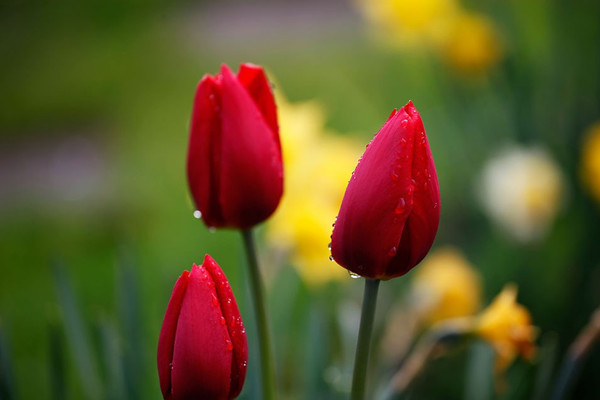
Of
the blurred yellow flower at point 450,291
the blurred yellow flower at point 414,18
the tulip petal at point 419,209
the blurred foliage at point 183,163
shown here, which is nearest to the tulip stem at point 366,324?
the tulip petal at point 419,209

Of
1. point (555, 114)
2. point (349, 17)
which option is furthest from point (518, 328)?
point (349, 17)

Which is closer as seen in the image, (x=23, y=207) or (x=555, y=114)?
(x=555, y=114)

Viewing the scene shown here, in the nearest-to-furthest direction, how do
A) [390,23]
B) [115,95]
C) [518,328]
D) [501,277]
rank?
[518,328] < [501,277] < [390,23] < [115,95]

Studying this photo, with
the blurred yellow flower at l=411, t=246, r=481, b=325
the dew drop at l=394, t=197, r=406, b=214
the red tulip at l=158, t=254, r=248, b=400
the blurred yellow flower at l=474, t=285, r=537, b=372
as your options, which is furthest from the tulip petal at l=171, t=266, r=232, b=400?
the blurred yellow flower at l=411, t=246, r=481, b=325

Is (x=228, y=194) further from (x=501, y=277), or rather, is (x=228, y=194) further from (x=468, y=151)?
(x=468, y=151)

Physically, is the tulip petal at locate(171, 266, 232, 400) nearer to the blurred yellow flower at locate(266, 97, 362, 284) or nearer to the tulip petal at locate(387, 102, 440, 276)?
the tulip petal at locate(387, 102, 440, 276)

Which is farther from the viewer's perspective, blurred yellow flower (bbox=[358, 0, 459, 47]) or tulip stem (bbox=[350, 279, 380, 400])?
blurred yellow flower (bbox=[358, 0, 459, 47])
